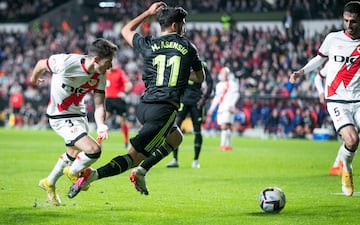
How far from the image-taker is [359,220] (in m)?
9.23

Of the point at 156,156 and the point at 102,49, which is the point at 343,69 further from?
the point at 102,49

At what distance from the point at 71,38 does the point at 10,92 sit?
6496 mm

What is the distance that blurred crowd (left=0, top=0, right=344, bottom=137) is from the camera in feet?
105

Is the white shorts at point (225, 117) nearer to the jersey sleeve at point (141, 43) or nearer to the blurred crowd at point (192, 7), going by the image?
the blurred crowd at point (192, 7)

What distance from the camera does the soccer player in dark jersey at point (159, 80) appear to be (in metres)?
9.45

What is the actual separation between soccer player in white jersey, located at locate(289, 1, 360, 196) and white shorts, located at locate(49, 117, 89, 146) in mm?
3337

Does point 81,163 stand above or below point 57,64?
below

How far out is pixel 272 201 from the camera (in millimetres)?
9797

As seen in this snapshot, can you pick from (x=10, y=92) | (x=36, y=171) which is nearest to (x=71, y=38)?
(x=10, y=92)

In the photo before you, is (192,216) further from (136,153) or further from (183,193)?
(183,193)

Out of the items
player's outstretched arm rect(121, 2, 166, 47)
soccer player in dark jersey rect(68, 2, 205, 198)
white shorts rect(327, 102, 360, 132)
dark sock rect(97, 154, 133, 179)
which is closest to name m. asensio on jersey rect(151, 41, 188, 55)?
soccer player in dark jersey rect(68, 2, 205, 198)

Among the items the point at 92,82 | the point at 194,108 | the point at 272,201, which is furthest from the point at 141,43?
the point at 194,108

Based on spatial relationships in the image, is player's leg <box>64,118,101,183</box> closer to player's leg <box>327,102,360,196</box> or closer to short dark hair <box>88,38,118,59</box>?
short dark hair <box>88,38,118,59</box>

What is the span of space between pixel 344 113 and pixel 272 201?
7.56 ft
